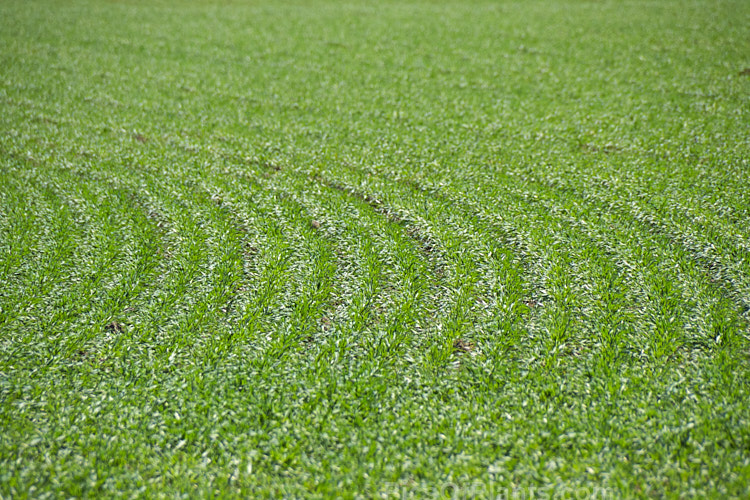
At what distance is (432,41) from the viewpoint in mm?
24609

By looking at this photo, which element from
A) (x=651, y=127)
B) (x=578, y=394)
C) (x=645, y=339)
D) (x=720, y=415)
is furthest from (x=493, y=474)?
(x=651, y=127)

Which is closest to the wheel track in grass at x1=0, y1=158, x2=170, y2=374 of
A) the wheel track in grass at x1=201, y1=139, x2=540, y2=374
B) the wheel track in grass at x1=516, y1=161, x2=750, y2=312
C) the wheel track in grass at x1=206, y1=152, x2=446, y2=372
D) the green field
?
the green field

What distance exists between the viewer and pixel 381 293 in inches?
295

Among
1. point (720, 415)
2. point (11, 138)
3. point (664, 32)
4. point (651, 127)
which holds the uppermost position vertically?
point (664, 32)

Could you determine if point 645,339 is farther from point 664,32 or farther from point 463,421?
point 664,32

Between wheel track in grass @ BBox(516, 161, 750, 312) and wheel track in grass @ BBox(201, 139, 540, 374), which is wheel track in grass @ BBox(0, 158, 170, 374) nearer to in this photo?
wheel track in grass @ BBox(201, 139, 540, 374)

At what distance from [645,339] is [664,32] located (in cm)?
2178

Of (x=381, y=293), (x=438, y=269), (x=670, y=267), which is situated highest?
(x=670, y=267)

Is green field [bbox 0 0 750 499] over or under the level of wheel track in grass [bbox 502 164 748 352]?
under

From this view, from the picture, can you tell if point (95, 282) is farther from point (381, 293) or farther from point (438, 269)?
point (438, 269)

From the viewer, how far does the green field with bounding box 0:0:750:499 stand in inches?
195

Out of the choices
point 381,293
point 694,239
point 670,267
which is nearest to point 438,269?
point 381,293

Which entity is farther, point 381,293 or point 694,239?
point 694,239

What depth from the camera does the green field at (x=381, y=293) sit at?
4.96m
